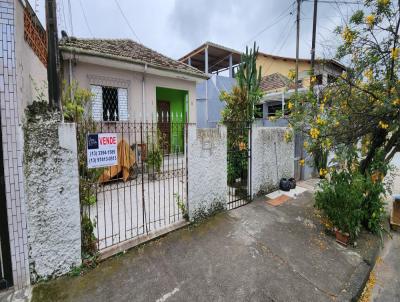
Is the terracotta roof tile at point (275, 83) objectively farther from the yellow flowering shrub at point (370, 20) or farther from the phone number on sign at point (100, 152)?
the phone number on sign at point (100, 152)

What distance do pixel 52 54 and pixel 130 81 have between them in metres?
4.98

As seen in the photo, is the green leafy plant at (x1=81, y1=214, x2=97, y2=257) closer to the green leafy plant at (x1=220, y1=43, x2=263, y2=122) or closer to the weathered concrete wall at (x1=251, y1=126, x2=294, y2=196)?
the weathered concrete wall at (x1=251, y1=126, x2=294, y2=196)

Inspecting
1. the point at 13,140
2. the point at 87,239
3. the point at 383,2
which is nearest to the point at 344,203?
the point at 383,2

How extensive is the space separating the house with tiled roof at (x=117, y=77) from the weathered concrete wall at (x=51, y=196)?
12.1ft

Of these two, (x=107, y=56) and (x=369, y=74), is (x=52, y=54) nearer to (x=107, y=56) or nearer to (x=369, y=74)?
(x=107, y=56)

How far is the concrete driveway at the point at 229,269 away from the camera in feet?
8.32

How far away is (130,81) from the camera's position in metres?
7.31

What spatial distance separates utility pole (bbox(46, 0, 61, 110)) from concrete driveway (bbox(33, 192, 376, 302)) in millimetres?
2452

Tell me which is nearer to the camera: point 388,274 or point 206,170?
point 388,274

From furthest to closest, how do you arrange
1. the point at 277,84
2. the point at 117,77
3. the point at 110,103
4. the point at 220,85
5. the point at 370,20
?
the point at 277,84 → the point at 220,85 → the point at 110,103 → the point at 117,77 → the point at 370,20

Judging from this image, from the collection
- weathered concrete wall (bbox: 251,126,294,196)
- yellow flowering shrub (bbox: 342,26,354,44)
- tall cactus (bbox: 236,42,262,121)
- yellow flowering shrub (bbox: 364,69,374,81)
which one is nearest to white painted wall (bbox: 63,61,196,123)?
tall cactus (bbox: 236,42,262,121)

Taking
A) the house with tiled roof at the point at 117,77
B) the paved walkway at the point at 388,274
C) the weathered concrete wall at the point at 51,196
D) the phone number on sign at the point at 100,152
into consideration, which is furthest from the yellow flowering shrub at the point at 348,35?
the weathered concrete wall at the point at 51,196

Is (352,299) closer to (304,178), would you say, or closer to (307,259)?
(307,259)

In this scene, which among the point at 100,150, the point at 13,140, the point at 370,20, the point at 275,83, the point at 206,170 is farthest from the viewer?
the point at 275,83
